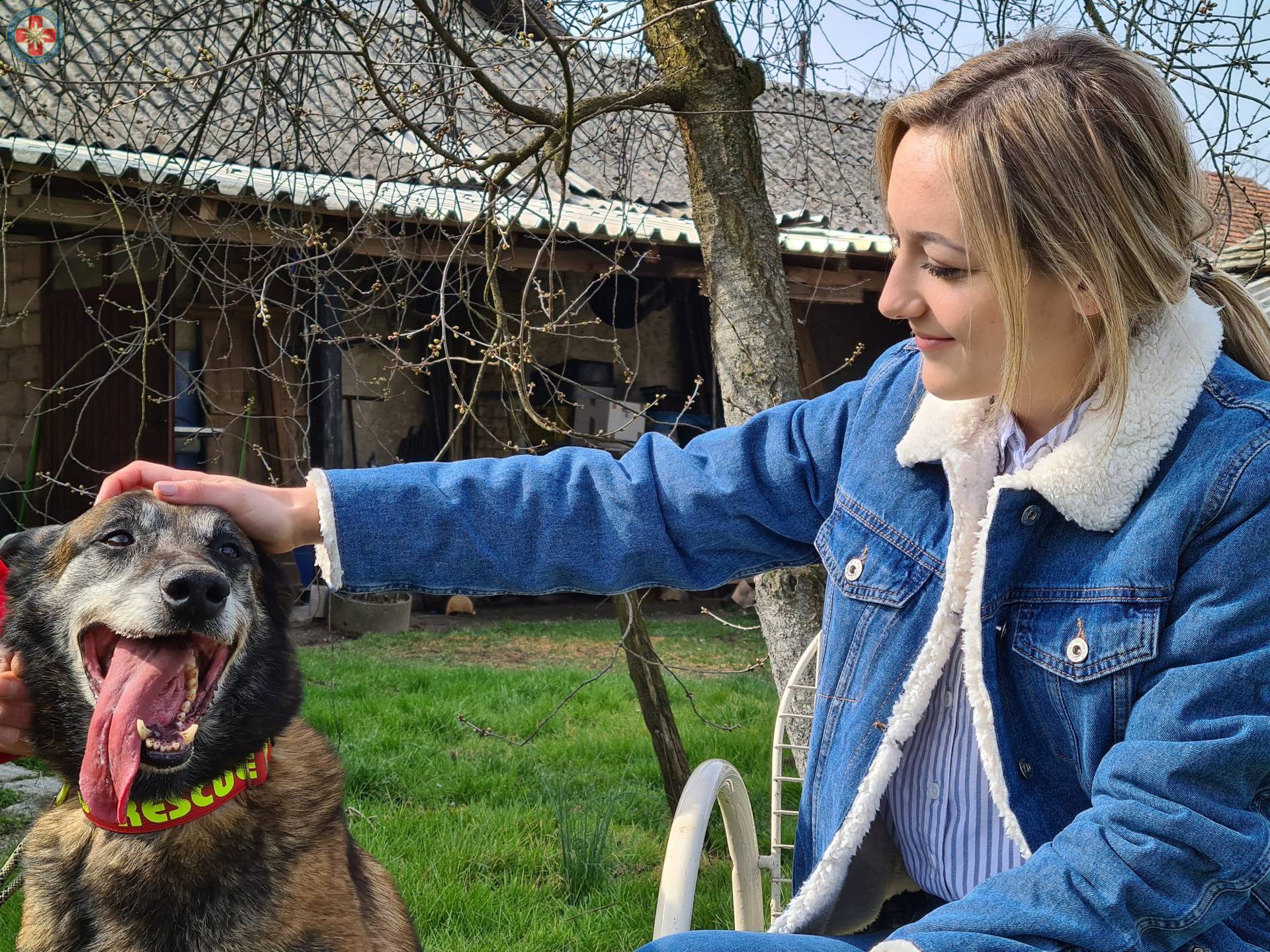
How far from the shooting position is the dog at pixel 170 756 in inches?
71.9

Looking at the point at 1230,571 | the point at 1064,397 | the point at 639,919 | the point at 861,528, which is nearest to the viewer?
the point at 1230,571

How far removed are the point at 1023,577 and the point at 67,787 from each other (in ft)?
5.45

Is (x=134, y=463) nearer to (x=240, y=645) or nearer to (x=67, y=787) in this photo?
(x=240, y=645)

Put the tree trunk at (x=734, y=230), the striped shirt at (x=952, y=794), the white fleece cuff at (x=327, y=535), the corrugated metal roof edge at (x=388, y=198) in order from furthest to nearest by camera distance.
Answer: the corrugated metal roof edge at (x=388, y=198) < the tree trunk at (x=734, y=230) < the white fleece cuff at (x=327, y=535) < the striped shirt at (x=952, y=794)

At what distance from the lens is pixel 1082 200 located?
4.81 ft

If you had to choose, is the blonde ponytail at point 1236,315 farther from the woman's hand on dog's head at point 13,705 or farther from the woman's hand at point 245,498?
the woman's hand on dog's head at point 13,705

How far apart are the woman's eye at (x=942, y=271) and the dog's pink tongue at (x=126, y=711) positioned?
1352 mm

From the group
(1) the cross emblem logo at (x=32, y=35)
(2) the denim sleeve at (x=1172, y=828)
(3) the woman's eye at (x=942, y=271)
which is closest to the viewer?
(2) the denim sleeve at (x=1172, y=828)

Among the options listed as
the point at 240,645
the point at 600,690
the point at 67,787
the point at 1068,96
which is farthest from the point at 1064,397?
the point at 600,690

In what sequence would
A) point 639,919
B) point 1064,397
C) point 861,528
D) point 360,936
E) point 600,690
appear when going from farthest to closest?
point 600,690
point 639,919
point 360,936
point 861,528
point 1064,397

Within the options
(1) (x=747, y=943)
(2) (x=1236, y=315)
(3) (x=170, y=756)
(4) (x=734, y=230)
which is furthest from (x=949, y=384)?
(4) (x=734, y=230)

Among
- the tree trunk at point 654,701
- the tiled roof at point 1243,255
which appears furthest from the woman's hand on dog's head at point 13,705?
the tiled roof at point 1243,255

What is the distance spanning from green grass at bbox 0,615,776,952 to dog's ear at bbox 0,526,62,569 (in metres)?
1.38

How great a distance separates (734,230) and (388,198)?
242 cm
